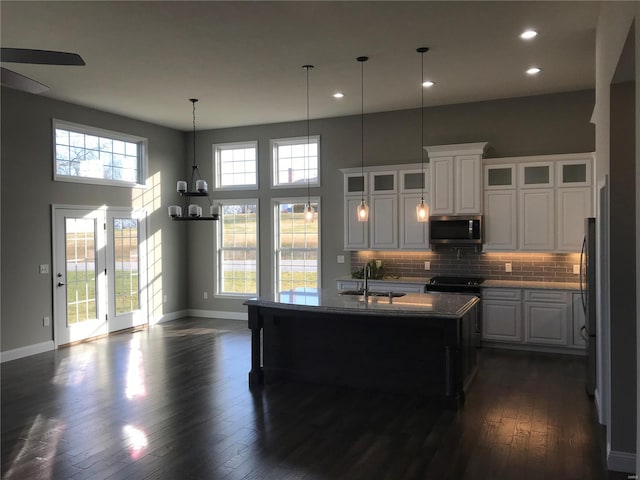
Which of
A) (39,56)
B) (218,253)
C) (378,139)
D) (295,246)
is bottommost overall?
(218,253)

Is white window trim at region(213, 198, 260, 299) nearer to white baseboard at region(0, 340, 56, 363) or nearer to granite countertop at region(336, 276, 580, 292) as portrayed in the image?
granite countertop at region(336, 276, 580, 292)

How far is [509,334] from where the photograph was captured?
6629 millimetres

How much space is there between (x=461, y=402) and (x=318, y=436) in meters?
1.46

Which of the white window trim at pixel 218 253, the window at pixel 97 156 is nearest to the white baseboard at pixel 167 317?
the white window trim at pixel 218 253

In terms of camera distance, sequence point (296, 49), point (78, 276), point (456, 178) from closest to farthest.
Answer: point (296, 49)
point (456, 178)
point (78, 276)

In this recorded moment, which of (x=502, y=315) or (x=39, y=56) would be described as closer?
(x=39, y=56)

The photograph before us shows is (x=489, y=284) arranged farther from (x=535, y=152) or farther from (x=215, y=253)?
(x=215, y=253)

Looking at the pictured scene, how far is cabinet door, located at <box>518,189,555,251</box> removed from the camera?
21.6ft

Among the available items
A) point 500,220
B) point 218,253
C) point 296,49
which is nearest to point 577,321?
point 500,220

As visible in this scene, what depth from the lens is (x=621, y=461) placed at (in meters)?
3.33

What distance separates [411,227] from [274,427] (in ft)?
13.4

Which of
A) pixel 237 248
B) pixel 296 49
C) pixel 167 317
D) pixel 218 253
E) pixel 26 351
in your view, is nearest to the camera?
pixel 296 49

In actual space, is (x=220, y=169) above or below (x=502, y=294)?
above

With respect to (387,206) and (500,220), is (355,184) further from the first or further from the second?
(500,220)
